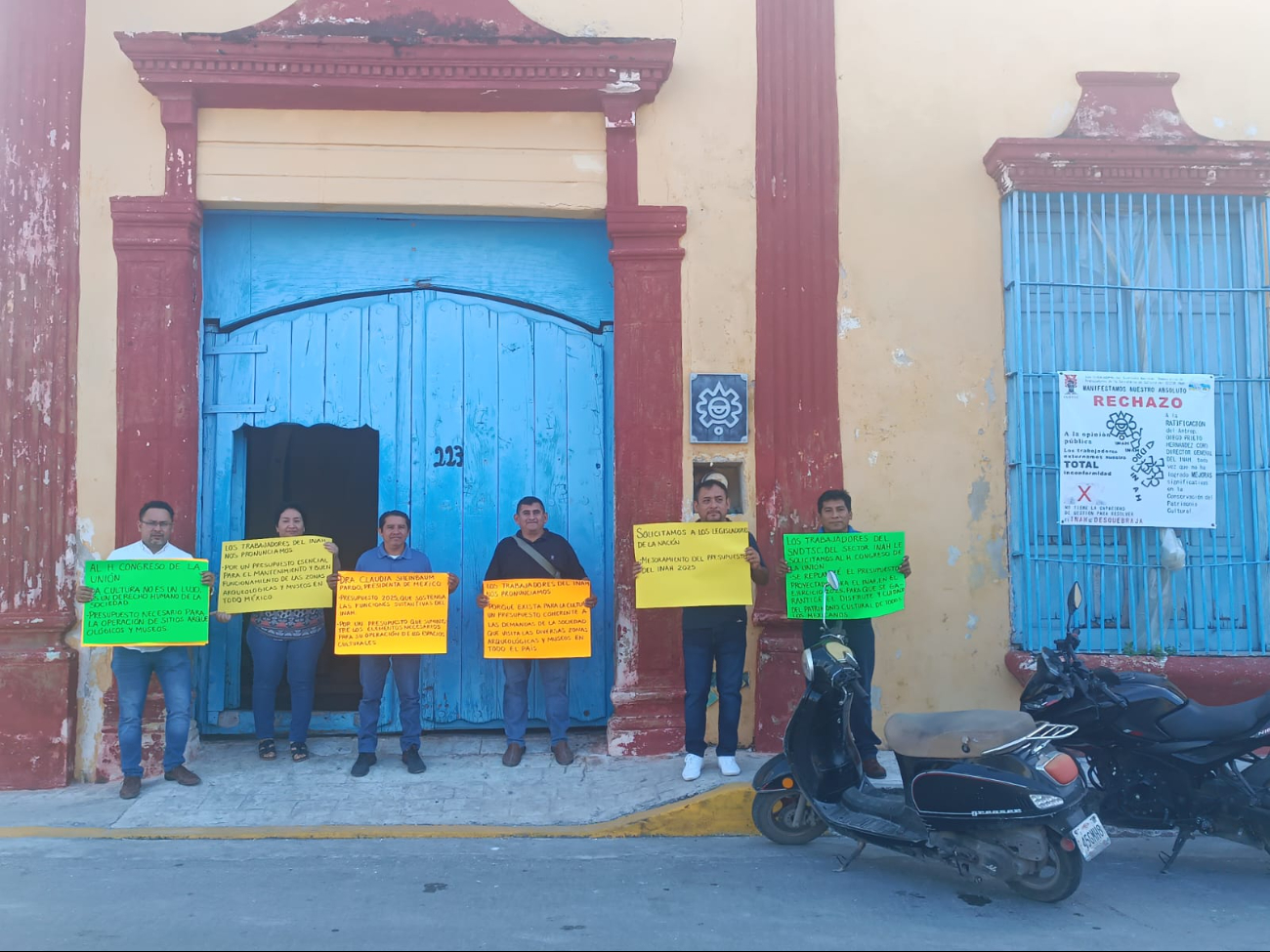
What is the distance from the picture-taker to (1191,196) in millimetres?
7266

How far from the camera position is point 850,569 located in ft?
21.0

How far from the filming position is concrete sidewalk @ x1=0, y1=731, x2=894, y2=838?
231 inches

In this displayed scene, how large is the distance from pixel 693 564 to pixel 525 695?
136 centimetres

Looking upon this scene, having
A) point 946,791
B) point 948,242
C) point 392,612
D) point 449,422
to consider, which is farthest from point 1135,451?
point 392,612

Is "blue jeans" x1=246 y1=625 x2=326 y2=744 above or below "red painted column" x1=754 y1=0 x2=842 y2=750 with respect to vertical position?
below

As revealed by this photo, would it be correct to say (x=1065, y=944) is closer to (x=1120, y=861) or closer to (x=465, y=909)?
(x=1120, y=861)

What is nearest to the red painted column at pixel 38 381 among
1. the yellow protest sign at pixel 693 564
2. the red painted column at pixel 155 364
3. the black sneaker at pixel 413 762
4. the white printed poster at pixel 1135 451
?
the red painted column at pixel 155 364

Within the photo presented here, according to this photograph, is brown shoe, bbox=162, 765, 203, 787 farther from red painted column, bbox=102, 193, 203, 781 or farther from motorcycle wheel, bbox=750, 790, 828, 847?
motorcycle wheel, bbox=750, 790, 828, 847

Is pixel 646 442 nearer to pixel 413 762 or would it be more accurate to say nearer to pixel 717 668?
pixel 717 668

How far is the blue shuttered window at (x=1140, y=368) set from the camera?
23.2 feet

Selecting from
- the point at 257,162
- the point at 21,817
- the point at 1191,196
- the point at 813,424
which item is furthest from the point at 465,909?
the point at 1191,196

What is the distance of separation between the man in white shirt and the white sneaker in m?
2.79

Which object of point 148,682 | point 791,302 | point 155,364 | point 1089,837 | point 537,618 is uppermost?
point 791,302

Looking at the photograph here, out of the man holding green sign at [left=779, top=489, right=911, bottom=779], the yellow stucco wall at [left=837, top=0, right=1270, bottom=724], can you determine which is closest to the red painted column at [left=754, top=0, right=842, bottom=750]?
the yellow stucco wall at [left=837, top=0, right=1270, bottom=724]
